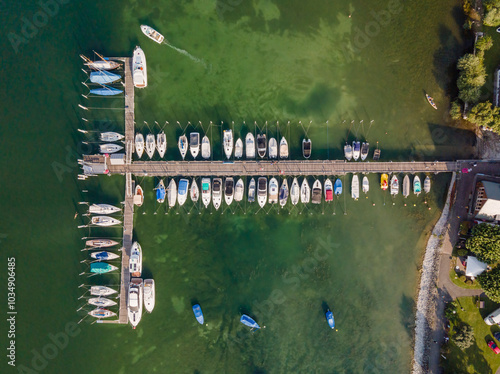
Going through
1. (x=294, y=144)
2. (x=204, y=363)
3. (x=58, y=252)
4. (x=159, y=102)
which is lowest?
(x=204, y=363)

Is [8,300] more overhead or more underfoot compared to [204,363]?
more overhead

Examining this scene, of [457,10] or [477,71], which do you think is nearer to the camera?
[477,71]

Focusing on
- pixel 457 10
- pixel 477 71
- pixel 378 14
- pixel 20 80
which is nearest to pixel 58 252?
pixel 20 80

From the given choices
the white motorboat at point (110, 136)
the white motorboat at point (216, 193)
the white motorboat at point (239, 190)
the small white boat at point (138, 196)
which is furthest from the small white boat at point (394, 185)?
the white motorboat at point (110, 136)

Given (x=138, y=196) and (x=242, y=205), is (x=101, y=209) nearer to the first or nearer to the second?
(x=138, y=196)

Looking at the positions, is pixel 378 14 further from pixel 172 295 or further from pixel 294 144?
pixel 172 295
